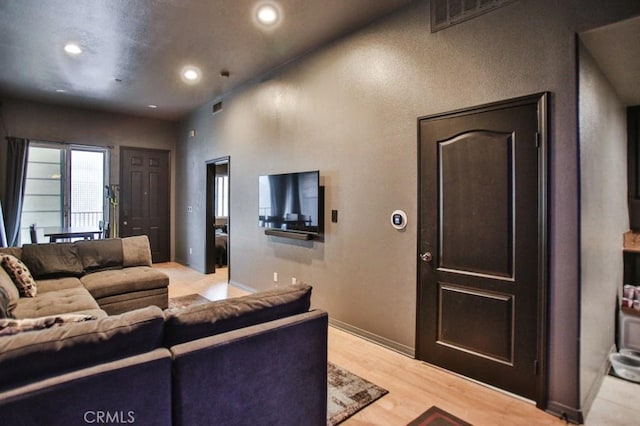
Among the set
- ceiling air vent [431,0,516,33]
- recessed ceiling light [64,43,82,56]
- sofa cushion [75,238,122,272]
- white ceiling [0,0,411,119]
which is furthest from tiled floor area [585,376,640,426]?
recessed ceiling light [64,43,82,56]

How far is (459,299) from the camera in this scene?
2703 millimetres

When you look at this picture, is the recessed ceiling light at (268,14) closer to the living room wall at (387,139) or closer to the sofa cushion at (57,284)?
the living room wall at (387,139)

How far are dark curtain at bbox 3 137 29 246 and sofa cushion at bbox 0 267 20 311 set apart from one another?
3690mm

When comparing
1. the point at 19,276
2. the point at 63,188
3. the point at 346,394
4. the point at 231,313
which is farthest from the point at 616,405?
the point at 63,188

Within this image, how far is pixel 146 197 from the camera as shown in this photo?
7.29 m

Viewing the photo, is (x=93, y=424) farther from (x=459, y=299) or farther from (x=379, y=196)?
(x=379, y=196)

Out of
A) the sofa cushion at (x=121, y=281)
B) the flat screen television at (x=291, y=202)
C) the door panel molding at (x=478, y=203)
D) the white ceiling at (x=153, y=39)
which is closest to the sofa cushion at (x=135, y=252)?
the sofa cushion at (x=121, y=281)

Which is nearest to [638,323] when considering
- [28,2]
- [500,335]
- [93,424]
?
[500,335]

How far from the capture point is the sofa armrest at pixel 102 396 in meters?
1.10

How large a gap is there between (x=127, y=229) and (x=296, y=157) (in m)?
4.78

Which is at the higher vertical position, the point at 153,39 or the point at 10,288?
the point at 153,39

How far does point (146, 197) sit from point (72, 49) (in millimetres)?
3812

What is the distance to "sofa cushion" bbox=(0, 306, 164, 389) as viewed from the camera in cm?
115

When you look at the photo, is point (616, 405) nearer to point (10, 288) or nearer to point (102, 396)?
point (102, 396)
